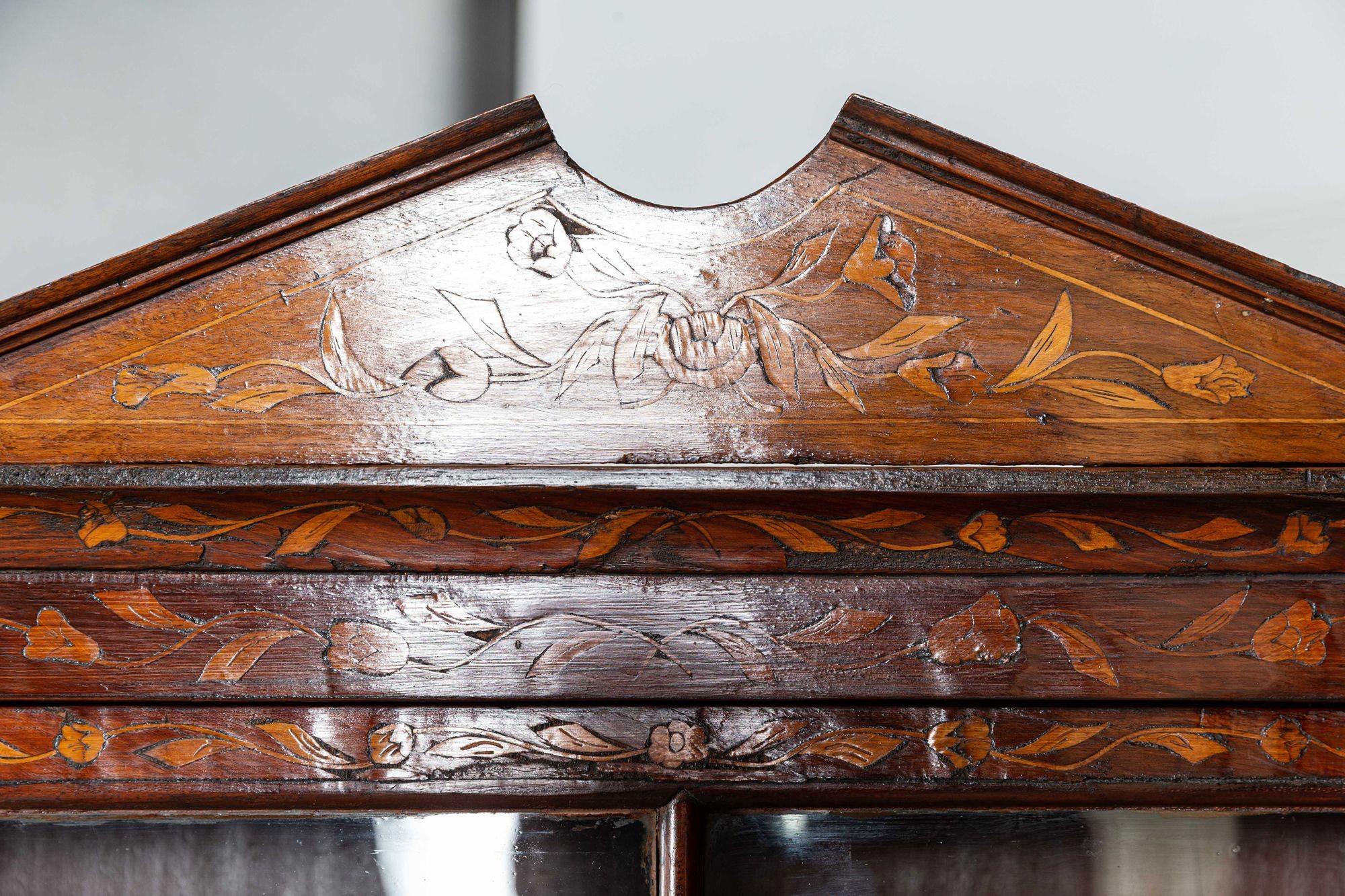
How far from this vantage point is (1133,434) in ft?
2.29

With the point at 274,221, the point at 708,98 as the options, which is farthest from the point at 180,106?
the point at 708,98

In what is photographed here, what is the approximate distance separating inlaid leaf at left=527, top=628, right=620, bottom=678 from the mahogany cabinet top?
0.16 meters

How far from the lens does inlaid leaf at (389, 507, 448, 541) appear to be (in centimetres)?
72

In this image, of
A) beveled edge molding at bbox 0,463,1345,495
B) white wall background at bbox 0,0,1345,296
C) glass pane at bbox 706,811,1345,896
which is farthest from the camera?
white wall background at bbox 0,0,1345,296

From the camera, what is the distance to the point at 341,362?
0.70 metres

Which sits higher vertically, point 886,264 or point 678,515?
point 886,264

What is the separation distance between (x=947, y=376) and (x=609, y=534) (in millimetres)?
305

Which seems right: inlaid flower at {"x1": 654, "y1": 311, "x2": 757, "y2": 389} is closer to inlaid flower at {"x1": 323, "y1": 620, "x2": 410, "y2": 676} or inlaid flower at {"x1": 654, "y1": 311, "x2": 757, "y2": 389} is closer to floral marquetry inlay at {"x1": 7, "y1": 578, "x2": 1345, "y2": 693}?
floral marquetry inlay at {"x1": 7, "y1": 578, "x2": 1345, "y2": 693}

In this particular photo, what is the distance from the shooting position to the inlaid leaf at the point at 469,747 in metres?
0.74

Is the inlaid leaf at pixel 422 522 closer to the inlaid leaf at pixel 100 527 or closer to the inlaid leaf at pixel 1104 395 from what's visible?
the inlaid leaf at pixel 100 527

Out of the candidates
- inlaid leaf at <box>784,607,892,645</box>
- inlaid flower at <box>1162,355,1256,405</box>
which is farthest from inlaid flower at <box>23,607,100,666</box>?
inlaid flower at <box>1162,355,1256,405</box>

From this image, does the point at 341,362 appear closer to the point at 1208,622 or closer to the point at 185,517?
the point at 185,517

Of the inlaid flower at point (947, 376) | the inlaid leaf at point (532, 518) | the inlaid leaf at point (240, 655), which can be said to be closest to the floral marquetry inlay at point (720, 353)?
the inlaid flower at point (947, 376)

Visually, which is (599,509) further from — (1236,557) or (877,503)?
(1236,557)
